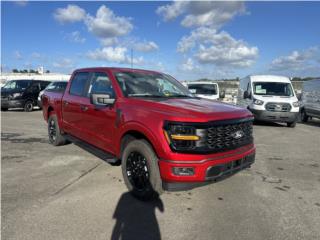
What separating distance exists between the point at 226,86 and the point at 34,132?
23599 mm

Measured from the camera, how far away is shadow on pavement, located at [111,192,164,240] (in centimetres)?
326

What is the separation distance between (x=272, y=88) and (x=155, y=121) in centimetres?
1052

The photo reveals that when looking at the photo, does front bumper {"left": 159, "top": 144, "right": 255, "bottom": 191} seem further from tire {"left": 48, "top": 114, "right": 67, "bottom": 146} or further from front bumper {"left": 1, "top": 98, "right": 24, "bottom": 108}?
front bumper {"left": 1, "top": 98, "right": 24, "bottom": 108}

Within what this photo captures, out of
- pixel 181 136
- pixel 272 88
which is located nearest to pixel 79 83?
pixel 181 136

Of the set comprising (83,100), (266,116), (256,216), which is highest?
(83,100)

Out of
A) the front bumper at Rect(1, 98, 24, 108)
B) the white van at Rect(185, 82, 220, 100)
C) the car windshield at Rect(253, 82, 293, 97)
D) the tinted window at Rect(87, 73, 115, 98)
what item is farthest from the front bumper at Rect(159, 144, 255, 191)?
the front bumper at Rect(1, 98, 24, 108)

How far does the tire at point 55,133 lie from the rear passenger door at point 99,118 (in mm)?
1706

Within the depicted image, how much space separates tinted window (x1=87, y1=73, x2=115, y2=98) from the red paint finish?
0.09 metres

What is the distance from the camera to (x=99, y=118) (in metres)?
5.00

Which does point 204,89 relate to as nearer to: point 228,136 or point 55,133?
point 55,133

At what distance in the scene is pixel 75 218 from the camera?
3582 millimetres

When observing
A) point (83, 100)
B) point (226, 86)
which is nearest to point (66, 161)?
point (83, 100)

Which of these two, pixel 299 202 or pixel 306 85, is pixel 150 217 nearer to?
pixel 299 202

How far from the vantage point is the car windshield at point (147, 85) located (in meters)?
4.80
